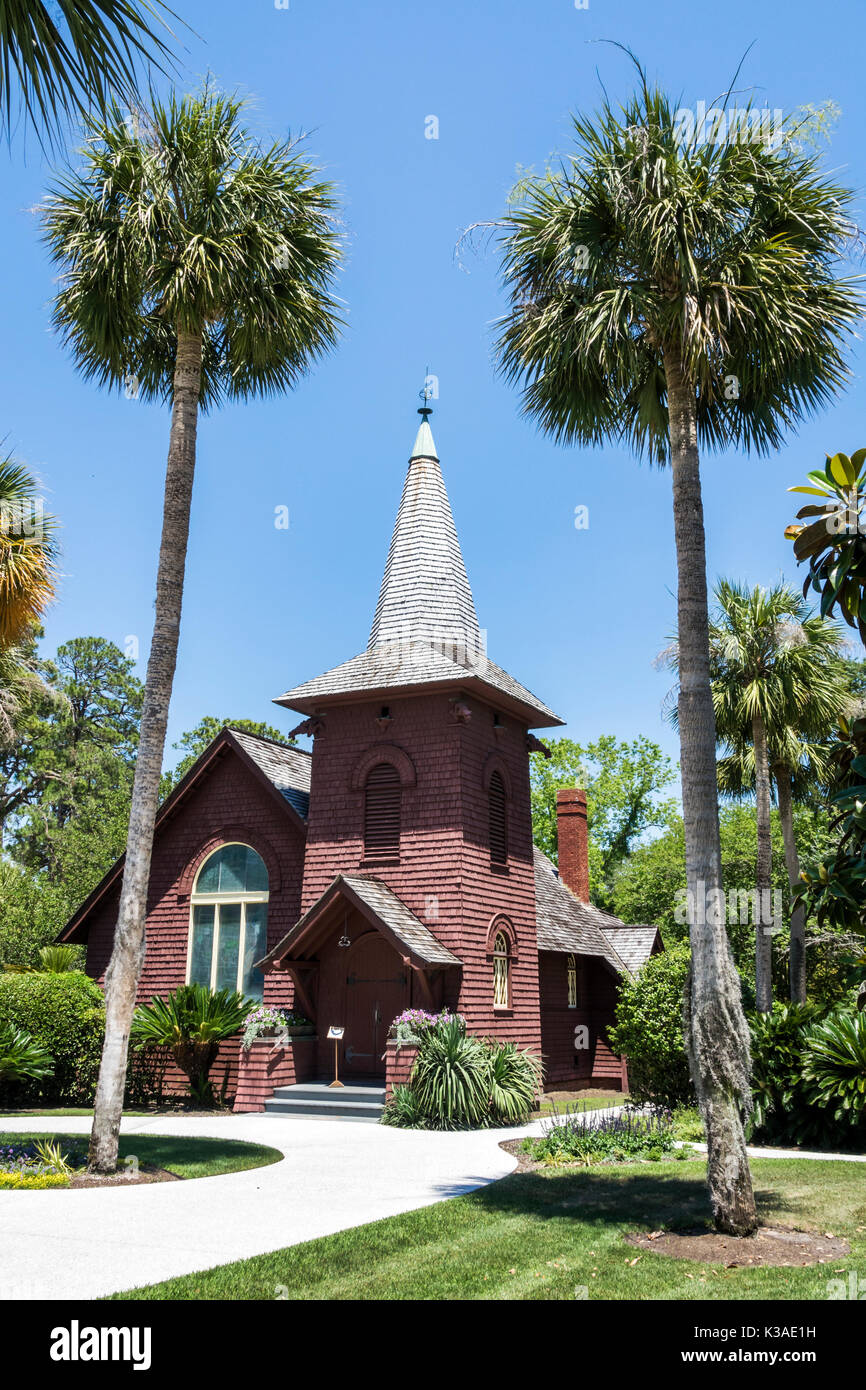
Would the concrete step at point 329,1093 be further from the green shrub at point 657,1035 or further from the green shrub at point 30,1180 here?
the green shrub at point 30,1180

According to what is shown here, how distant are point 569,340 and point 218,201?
503 centimetres

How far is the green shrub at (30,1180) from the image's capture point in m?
10.3

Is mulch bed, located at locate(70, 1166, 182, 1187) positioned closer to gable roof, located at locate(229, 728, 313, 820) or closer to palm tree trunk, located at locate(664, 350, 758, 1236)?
palm tree trunk, located at locate(664, 350, 758, 1236)

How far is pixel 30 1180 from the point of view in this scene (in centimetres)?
1038

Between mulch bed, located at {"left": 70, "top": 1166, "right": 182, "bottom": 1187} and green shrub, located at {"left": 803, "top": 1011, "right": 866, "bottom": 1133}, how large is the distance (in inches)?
290

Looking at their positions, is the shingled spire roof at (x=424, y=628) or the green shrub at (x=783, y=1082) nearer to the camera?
the green shrub at (x=783, y=1082)

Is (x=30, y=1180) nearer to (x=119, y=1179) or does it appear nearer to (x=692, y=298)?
(x=119, y=1179)

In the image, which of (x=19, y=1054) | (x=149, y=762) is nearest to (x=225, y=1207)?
(x=149, y=762)

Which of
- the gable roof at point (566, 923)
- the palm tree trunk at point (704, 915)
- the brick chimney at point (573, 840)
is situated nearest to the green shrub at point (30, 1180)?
the palm tree trunk at point (704, 915)

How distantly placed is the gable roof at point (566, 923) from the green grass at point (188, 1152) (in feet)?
31.8

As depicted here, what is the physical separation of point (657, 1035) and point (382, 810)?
665 cm

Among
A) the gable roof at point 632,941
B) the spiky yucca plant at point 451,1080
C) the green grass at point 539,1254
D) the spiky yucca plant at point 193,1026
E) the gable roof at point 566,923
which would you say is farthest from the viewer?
the gable roof at point 632,941

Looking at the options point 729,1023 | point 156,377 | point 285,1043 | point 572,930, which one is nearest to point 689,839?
point 729,1023

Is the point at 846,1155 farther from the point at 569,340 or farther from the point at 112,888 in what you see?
the point at 112,888
